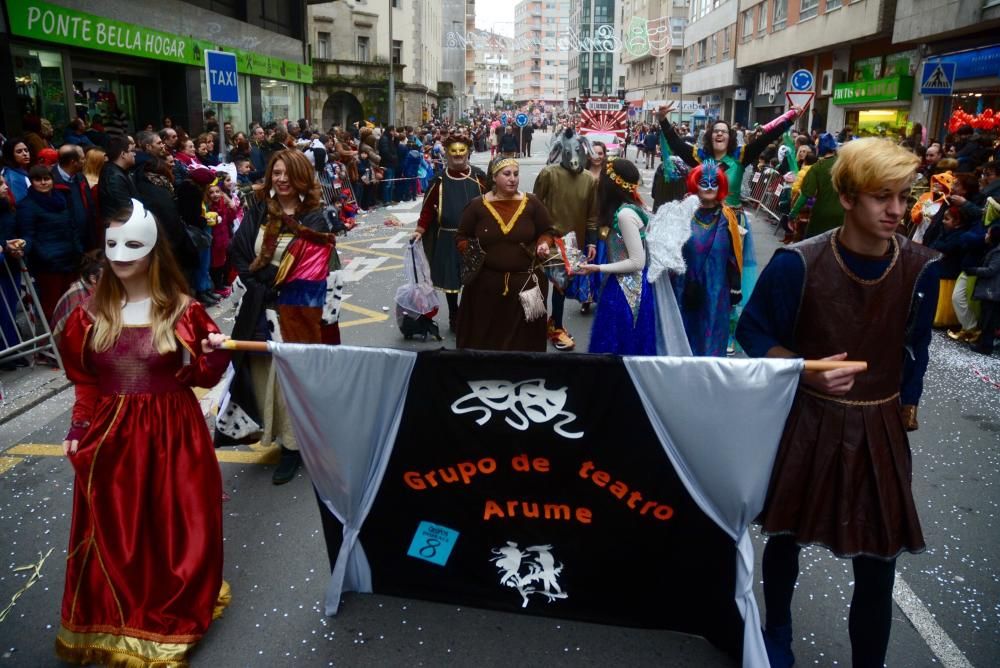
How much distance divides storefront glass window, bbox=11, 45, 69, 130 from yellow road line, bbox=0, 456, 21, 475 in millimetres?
9611

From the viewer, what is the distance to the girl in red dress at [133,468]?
3.06 m

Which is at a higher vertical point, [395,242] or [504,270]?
[504,270]

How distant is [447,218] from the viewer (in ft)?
25.0

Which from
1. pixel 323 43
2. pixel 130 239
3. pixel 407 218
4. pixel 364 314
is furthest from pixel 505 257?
pixel 323 43

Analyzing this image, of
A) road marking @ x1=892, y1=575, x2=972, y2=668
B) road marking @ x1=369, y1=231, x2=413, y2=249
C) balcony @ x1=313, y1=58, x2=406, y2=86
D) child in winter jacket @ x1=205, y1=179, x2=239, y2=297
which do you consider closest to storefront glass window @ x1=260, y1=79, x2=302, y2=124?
road marking @ x1=369, y1=231, x2=413, y2=249

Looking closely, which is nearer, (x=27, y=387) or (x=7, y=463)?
(x=7, y=463)

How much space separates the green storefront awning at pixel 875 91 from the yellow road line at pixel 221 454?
2277 cm

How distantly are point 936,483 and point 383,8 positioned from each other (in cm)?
4965

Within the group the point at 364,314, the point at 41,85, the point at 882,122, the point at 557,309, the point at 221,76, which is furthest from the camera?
the point at 882,122

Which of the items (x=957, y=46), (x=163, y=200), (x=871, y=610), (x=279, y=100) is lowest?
(x=871, y=610)

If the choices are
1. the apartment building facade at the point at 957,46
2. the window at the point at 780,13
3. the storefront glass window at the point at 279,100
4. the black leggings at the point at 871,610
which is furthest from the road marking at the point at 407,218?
the window at the point at 780,13

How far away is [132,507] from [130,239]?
1.04 meters

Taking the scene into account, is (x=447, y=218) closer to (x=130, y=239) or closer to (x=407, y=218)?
(x=130, y=239)

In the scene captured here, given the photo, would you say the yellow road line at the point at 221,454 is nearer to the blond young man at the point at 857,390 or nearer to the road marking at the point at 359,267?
the blond young man at the point at 857,390
